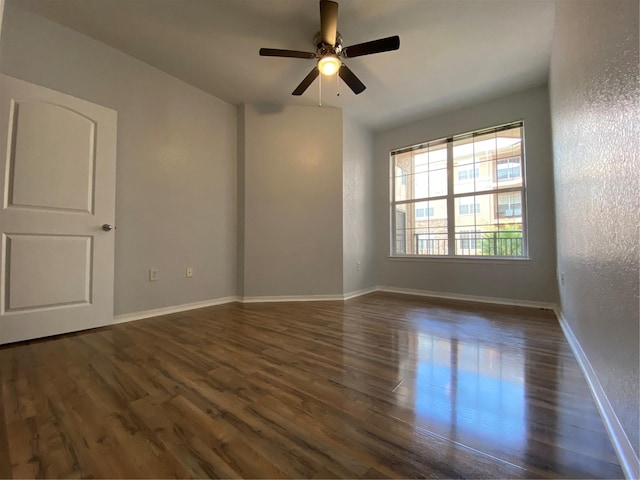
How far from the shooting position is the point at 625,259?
3.07 ft

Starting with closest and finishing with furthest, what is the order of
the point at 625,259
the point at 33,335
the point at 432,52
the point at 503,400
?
the point at 625,259, the point at 503,400, the point at 33,335, the point at 432,52

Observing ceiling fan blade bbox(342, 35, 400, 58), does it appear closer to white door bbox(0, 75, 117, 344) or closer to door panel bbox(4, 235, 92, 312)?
white door bbox(0, 75, 117, 344)

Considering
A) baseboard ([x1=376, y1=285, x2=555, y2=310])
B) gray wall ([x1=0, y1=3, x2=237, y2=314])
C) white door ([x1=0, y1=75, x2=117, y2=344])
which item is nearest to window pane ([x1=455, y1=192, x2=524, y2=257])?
baseboard ([x1=376, y1=285, x2=555, y2=310])

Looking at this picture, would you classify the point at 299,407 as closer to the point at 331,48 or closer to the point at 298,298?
the point at 298,298

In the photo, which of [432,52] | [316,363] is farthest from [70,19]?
[316,363]

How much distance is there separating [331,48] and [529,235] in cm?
309

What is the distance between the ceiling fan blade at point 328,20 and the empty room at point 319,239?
0.02 meters

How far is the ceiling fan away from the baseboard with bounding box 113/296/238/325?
8.74 feet

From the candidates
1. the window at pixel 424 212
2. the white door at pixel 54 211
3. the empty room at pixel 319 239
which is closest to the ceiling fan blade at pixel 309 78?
the empty room at pixel 319 239

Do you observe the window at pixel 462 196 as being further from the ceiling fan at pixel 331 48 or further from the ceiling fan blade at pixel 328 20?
the ceiling fan blade at pixel 328 20

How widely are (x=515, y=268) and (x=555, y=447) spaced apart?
2.87 meters

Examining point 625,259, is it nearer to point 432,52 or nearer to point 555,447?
point 555,447

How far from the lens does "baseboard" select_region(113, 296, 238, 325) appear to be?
Answer: 2524 millimetres

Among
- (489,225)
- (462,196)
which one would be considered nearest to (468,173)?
(462,196)
